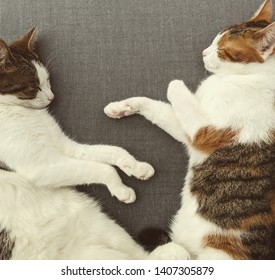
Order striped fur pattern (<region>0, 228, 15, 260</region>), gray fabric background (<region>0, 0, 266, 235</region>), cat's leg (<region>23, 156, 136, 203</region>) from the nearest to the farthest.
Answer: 1. striped fur pattern (<region>0, 228, 15, 260</region>)
2. cat's leg (<region>23, 156, 136, 203</region>)
3. gray fabric background (<region>0, 0, 266, 235</region>)

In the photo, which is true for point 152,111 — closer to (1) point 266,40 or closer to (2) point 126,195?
(2) point 126,195

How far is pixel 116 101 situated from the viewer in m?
1.73

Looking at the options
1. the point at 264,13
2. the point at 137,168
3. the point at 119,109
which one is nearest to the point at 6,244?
the point at 137,168

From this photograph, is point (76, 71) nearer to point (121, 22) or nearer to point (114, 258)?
point (121, 22)

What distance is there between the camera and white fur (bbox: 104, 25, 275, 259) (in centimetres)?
152

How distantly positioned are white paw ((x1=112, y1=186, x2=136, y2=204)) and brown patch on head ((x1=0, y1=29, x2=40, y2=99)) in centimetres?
52

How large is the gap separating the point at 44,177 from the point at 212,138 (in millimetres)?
676

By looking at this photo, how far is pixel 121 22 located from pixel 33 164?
739mm

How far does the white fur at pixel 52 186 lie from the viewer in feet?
5.02

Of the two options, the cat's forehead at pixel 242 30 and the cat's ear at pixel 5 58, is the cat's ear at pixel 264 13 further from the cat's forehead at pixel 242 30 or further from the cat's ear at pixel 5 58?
the cat's ear at pixel 5 58

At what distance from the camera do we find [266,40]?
60.6 inches

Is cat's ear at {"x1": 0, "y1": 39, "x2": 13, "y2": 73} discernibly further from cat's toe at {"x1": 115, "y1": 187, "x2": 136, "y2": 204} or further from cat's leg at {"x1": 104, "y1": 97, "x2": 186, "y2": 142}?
cat's toe at {"x1": 115, "y1": 187, "x2": 136, "y2": 204}

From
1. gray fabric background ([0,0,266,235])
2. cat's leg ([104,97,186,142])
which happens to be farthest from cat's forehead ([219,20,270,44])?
cat's leg ([104,97,186,142])
